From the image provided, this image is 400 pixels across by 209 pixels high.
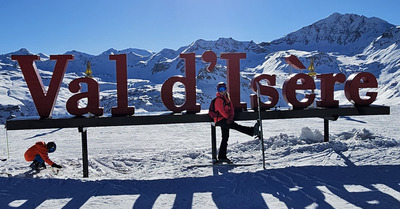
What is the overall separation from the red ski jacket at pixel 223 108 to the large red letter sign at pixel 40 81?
399cm

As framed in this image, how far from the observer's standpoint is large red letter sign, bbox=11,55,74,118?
7.19 metres

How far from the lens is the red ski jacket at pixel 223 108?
6.95 m

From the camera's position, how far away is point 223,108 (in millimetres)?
6977

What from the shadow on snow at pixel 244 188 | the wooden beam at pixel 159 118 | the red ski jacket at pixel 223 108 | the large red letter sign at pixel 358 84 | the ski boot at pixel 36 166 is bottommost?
the ski boot at pixel 36 166

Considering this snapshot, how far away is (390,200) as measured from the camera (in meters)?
4.28

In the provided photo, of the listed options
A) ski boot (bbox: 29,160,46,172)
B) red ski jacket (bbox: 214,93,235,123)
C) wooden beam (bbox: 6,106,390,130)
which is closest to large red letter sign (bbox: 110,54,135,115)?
wooden beam (bbox: 6,106,390,130)

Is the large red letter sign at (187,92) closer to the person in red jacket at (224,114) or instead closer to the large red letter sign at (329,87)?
the person in red jacket at (224,114)

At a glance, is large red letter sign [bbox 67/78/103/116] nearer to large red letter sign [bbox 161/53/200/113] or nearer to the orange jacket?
the orange jacket

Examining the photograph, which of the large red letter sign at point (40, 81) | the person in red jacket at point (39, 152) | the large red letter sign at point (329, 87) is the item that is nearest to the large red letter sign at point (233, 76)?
the large red letter sign at point (329, 87)

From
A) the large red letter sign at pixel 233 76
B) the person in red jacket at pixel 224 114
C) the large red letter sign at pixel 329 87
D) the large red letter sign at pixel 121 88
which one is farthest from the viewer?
the large red letter sign at pixel 329 87

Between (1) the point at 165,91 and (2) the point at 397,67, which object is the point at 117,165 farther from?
(2) the point at 397,67

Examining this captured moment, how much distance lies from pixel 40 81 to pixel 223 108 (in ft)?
14.9

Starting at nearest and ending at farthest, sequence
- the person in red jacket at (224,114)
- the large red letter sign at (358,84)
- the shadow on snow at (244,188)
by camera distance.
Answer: the shadow on snow at (244,188) < the person in red jacket at (224,114) < the large red letter sign at (358,84)

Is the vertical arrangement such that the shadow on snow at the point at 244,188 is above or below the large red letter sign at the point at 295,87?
below
